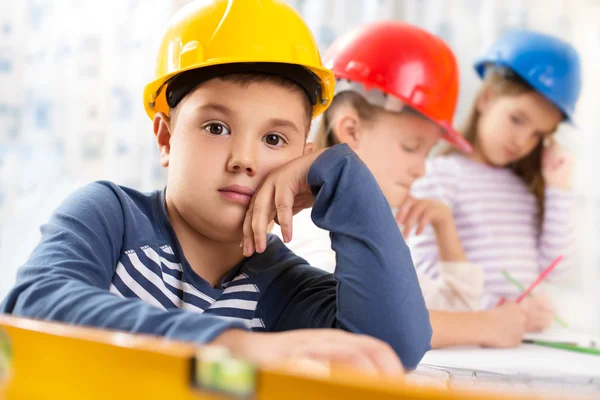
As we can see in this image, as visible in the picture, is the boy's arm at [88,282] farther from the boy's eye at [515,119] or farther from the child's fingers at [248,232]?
the boy's eye at [515,119]

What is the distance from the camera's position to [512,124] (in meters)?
2.12

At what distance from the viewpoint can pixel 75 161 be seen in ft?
6.47

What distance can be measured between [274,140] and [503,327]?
0.76 meters

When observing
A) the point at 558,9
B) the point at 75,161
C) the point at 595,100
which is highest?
the point at 558,9

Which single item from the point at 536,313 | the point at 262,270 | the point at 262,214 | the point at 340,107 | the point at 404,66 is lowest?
the point at 536,313

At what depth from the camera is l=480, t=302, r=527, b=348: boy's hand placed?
4.67 feet

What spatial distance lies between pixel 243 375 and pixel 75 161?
1.69 meters

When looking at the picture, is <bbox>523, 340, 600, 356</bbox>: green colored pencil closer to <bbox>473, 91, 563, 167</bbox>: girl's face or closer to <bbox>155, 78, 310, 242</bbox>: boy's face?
<bbox>473, 91, 563, 167</bbox>: girl's face

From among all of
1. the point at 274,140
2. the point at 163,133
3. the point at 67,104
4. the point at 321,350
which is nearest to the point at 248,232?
the point at 274,140

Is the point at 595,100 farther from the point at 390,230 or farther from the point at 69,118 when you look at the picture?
the point at 390,230

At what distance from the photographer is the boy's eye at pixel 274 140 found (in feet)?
3.15

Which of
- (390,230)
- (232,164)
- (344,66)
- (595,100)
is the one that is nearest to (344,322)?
(390,230)

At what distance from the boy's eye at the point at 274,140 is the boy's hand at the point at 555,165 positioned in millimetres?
1508

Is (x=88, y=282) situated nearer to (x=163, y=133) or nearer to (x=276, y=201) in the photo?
(x=276, y=201)
